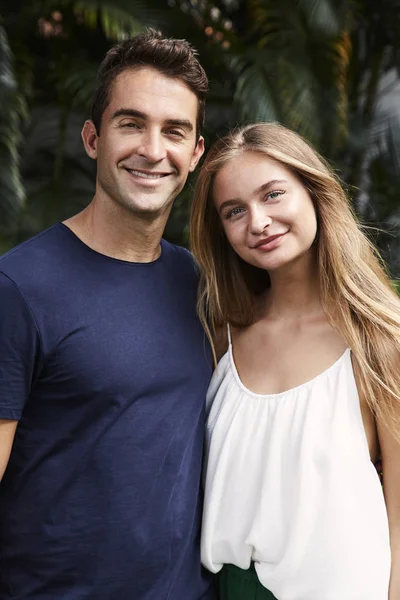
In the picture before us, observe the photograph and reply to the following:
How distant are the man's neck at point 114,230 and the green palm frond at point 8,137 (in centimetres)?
273

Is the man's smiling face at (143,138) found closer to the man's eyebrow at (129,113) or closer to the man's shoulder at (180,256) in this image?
the man's eyebrow at (129,113)

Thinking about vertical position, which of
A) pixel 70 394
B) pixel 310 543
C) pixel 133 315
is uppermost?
pixel 133 315

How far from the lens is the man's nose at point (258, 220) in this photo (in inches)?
81.6

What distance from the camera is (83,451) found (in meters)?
1.94

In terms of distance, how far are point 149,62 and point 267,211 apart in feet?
1.77

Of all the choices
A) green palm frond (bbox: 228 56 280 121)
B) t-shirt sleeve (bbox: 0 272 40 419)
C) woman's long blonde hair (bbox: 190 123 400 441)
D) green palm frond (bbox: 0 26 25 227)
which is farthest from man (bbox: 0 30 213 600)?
green palm frond (bbox: 228 56 280 121)

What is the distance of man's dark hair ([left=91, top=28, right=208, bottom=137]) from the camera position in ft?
7.14

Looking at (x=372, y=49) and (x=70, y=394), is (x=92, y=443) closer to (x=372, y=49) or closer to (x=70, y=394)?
(x=70, y=394)

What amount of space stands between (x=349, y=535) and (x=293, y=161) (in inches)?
38.9

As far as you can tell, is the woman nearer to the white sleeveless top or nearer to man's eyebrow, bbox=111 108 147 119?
the white sleeveless top

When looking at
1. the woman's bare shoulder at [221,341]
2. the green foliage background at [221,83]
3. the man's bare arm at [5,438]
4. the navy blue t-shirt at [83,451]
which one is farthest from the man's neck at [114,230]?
the green foliage background at [221,83]

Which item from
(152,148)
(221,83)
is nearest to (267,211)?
(152,148)

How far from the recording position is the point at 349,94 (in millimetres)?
6523

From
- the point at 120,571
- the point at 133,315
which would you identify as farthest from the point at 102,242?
the point at 120,571
